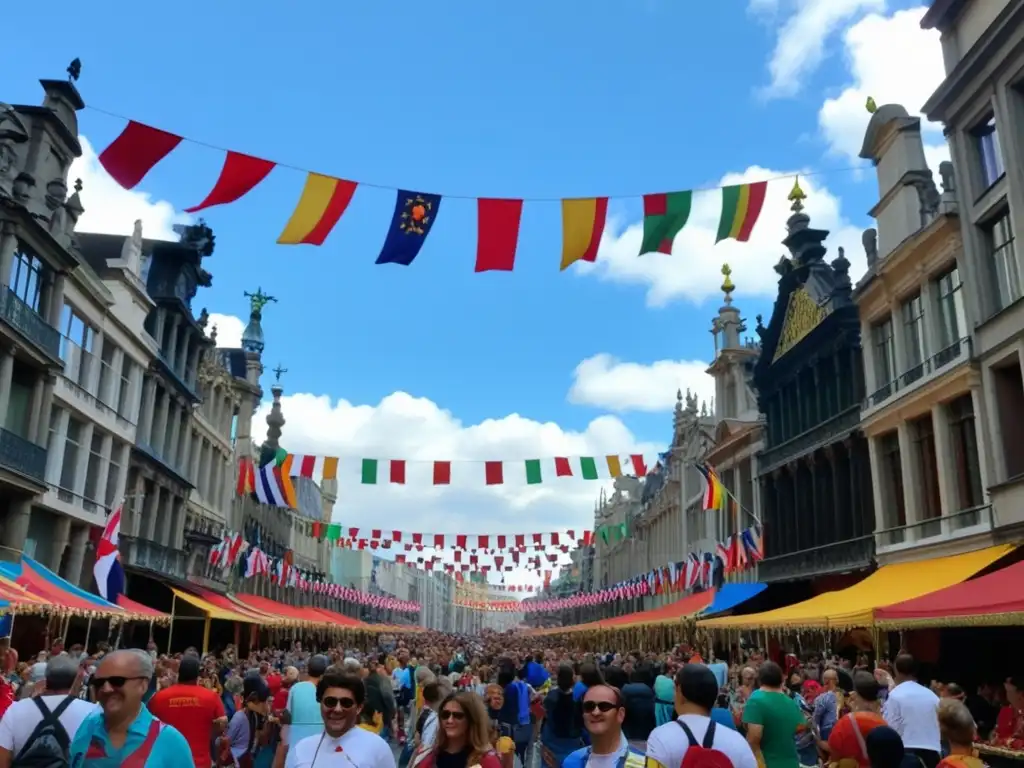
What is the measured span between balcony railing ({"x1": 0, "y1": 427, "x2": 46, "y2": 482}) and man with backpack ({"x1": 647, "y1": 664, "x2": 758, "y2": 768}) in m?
20.1

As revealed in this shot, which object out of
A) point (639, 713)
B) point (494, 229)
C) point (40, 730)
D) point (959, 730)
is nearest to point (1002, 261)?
point (494, 229)

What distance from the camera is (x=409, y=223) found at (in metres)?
14.9

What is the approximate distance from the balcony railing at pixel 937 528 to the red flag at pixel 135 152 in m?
16.4

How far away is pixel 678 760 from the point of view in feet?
13.1

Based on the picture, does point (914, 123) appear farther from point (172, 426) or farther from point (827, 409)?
point (172, 426)

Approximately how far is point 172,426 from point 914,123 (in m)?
27.7

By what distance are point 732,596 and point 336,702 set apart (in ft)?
91.5

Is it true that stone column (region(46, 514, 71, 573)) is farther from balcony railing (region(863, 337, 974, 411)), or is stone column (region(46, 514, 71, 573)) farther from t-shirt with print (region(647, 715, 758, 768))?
t-shirt with print (region(647, 715, 758, 768))

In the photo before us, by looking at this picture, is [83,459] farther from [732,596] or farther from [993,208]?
[993,208]

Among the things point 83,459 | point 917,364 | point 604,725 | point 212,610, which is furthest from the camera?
point 212,610

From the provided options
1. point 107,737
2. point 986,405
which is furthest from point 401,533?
point 107,737

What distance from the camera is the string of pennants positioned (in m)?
12.8

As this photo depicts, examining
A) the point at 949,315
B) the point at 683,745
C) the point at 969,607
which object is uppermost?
the point at 949,315

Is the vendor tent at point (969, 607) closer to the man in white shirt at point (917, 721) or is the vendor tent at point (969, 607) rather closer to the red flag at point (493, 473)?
the man in white shirt at point (917, 721)
